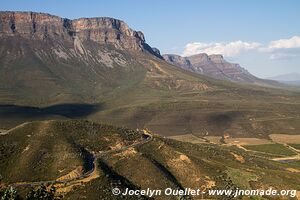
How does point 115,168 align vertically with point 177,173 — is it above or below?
above

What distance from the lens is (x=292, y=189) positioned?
6550 inches

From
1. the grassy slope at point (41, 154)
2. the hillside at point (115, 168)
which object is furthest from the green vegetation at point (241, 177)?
the grassy slope at point (41, 154)

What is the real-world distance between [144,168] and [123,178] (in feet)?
33.1

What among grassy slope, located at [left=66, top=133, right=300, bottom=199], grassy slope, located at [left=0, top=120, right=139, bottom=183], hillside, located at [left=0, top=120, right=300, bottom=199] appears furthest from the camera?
grassy slope, located at [left=0, top=120, right=139, bottom=183]

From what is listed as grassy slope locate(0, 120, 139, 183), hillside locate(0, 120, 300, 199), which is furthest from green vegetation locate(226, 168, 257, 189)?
grassy slope locate(0, 120, 139, 183)

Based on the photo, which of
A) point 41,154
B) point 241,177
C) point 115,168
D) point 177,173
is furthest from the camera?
point 177,173

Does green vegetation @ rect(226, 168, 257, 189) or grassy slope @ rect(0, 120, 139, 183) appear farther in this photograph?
green vegetation @ rect(226, 168, 257, 189)

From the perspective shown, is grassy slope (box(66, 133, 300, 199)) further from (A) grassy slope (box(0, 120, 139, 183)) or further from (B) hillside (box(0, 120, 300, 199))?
(A) grassy slope (box(0, 120, 139, 183))

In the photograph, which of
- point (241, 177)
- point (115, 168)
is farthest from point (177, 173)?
point (115, 168)

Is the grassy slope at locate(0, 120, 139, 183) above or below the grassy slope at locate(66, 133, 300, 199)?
above

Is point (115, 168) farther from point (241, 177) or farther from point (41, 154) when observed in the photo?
point (241, 177)

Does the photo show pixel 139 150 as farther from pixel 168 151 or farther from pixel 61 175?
pixel 61 175

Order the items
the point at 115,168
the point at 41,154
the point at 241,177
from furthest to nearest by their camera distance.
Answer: the point at 41,154, the point at 241,177, the point at 115,168

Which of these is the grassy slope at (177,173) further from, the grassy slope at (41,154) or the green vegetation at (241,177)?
the grassy slope at (41,154)
